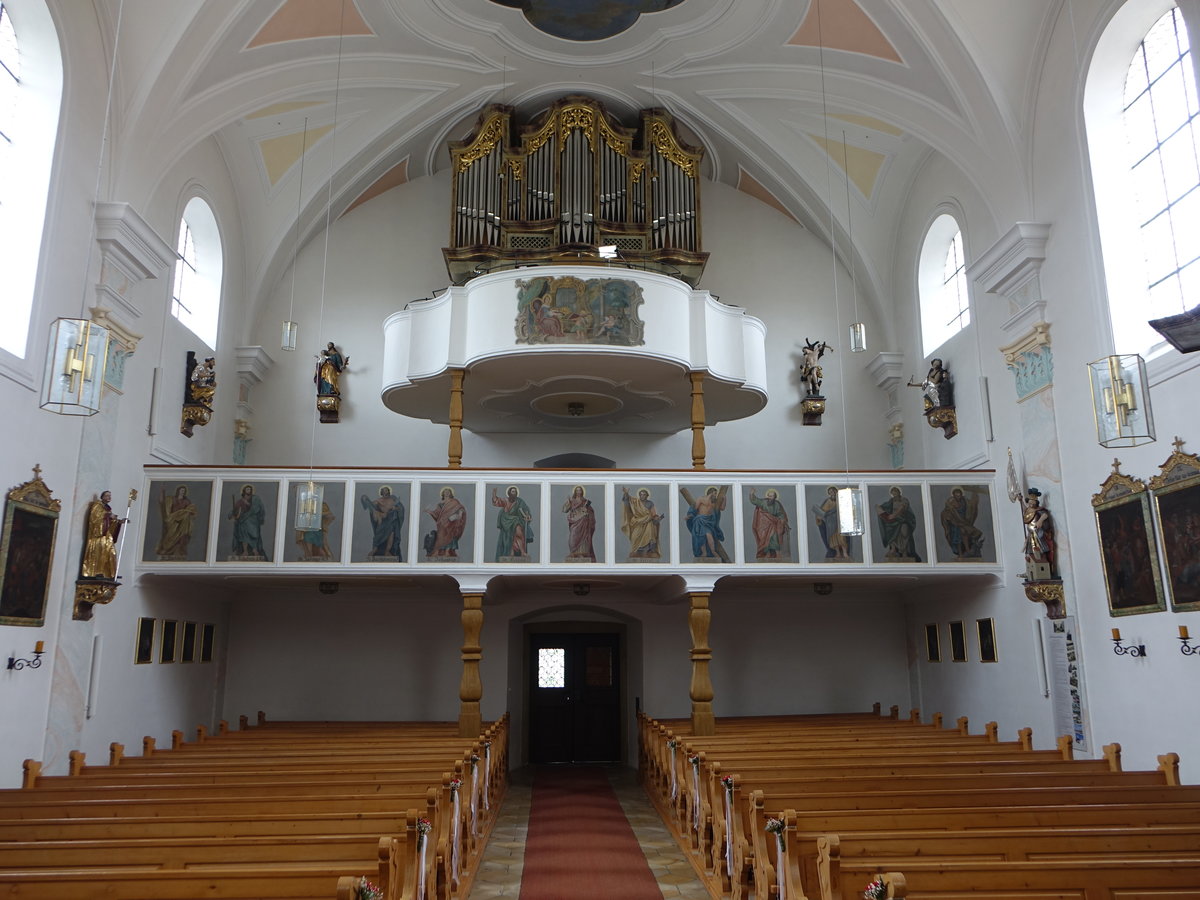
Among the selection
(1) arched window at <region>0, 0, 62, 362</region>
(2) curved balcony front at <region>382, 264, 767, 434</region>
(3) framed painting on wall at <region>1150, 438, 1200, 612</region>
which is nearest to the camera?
(3) framed painting on wall at <region>1150, 438, 1200, 612</region>

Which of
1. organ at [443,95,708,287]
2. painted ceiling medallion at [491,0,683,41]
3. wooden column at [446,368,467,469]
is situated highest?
painted ceiling medallion at [491,0,683,41]

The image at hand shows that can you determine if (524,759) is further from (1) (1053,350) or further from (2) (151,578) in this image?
(1) (1053,350)

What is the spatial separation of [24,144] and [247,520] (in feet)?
17.5

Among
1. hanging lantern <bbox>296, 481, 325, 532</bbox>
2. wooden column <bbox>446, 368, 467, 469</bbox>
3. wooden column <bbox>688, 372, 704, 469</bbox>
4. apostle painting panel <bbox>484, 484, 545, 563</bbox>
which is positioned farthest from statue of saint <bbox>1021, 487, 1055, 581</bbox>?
hanging lantern <bbox>296, 481, 325, 532</bbox>

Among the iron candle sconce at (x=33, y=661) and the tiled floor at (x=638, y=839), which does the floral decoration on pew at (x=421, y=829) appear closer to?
the tiled floor at (x=638, y=839)

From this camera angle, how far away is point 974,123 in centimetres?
1377

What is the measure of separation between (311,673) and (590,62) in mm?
11434

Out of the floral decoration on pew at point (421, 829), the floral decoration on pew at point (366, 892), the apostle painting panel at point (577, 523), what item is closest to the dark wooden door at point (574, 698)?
the apostle painting panel at point (577, 523)

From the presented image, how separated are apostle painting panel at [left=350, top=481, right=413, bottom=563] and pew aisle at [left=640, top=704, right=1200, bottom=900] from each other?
4.57 m

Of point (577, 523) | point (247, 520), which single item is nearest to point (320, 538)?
point (247, 520)

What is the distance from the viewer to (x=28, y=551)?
10383 mm

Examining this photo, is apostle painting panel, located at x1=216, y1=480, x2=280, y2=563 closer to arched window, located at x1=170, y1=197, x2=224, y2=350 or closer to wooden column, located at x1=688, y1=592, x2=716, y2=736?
arched window, located at x1=170, y1=197, x2=224, y2=350

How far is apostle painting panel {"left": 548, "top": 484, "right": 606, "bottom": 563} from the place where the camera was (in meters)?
13.7

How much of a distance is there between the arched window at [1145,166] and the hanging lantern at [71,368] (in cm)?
1016
